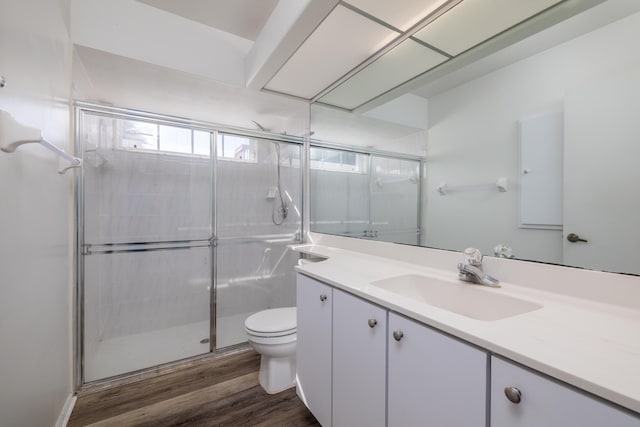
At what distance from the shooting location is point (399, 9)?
135cm

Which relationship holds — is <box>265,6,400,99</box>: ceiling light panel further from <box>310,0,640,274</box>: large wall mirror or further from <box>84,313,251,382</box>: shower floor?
<box>84,313,251,382</box>: shower floor

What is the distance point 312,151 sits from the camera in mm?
2623

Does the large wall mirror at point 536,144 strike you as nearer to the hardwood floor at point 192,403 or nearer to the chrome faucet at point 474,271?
the chrome faucet at point 474,271

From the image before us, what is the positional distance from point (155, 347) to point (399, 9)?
2.89 m

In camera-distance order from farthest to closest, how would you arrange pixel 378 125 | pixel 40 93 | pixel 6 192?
pixel 378 125, pixel 40 93, pixel 6 192

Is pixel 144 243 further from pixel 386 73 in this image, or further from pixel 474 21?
pixel 474 21

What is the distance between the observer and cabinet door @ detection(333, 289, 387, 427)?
982 millimetres

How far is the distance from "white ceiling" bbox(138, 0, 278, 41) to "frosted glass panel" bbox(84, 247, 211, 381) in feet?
5.87

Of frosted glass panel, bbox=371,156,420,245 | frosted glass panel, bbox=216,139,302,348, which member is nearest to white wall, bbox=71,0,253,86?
frosted glass panel, bbox=216,139,302,348

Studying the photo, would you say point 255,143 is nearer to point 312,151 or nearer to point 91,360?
point 312,151

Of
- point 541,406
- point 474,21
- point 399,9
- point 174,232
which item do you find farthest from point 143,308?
point 474,21

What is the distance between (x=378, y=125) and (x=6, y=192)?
202 cm

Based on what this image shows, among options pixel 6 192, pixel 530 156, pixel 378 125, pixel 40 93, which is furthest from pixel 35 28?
pixel 530 156

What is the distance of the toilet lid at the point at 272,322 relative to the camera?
1.70m
